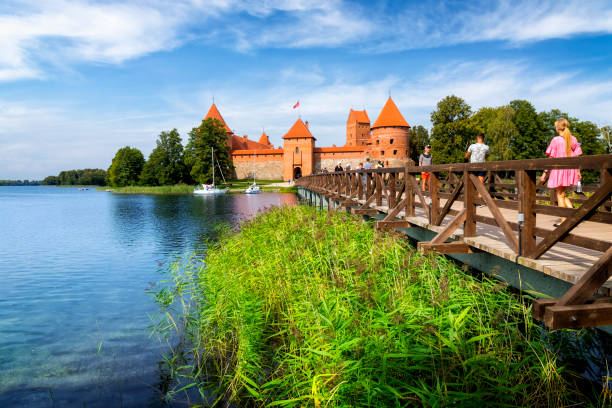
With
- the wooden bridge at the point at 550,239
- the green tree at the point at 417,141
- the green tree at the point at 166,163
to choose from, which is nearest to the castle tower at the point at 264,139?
the green tree at the point at 166,163

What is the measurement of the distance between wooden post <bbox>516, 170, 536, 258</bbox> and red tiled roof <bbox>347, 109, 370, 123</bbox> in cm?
7280

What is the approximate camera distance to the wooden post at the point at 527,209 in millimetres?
3391

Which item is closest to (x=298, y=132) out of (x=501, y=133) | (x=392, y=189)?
(x=501, y=133)

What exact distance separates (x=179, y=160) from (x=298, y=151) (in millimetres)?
17829

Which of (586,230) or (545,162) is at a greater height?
(545,162)

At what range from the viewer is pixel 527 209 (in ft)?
11.2

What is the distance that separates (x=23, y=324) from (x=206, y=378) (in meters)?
3.63

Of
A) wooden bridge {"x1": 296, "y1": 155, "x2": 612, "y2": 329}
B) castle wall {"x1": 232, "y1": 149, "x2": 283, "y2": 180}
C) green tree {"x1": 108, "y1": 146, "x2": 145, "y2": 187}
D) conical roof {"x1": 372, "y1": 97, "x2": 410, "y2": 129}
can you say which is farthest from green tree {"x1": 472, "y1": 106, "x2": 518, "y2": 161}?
green tree {"x1": 108, "y1": 146, "x2": 145, "y2": 187}

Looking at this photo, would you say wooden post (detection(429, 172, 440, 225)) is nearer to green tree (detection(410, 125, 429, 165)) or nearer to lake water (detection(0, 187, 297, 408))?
lake water (detection(0, 187, 297, 408))

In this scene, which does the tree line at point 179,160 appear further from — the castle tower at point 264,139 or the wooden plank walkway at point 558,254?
the wooden plank walkway at point 558,254

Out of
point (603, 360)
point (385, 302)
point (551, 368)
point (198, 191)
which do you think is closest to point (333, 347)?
point (385, 302)

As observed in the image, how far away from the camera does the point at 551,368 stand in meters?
2.94

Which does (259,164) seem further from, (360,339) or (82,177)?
(82,177)

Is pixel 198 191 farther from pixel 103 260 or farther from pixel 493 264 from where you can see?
pixel 493 264
